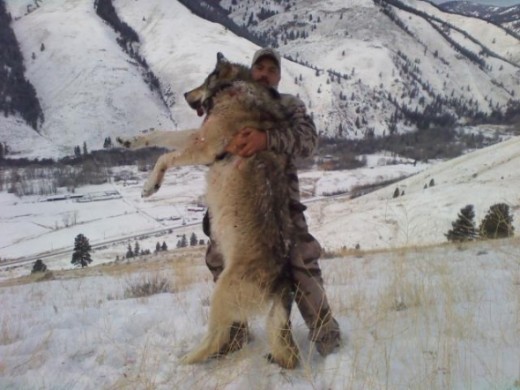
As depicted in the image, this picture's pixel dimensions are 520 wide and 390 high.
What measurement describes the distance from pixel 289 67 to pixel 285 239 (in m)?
203

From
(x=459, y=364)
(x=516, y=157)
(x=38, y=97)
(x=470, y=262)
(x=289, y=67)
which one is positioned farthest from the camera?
(x=289, y=67)

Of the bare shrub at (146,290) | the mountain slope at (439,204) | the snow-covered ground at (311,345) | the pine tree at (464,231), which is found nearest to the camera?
the snow-covered ground at (311,345)

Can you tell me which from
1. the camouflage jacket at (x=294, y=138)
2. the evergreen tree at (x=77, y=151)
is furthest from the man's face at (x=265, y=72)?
the evergreen tree at (x=77, y=151)

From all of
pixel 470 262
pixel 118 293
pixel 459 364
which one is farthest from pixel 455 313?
pixel 118 293

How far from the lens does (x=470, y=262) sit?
646cm

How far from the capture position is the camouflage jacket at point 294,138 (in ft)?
11.3

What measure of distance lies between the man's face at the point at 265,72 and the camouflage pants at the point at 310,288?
1119 millimetres

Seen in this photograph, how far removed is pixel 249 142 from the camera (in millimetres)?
3445

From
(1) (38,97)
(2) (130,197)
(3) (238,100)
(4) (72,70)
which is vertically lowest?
(2) (130,197)

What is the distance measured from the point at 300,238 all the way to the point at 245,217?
1.71 feet

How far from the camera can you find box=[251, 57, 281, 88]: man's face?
3.92 m

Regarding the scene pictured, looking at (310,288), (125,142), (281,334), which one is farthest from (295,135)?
(125,142)

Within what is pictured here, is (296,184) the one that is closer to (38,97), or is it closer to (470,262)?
(470,262)

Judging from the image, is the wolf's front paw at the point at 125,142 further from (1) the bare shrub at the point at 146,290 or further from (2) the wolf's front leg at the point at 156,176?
(1) the bare shrub at the point at 146,290
